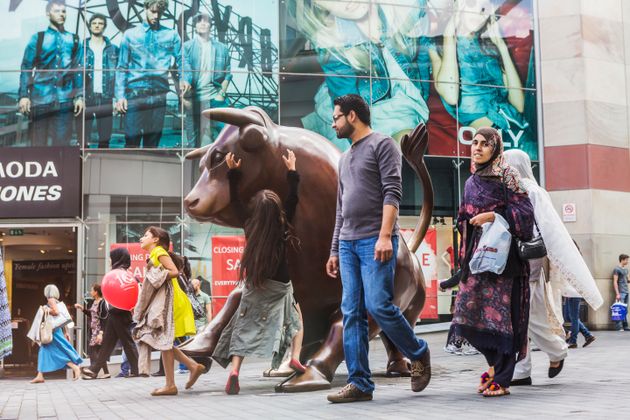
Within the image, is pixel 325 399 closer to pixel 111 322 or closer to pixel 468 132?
pixel 111 322

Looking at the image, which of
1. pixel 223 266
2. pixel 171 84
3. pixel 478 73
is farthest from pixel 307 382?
pixel 478 73

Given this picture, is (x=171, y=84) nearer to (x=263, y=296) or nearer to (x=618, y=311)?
(x=618, y=311)

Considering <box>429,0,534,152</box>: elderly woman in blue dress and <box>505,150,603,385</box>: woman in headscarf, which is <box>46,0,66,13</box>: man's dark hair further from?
<box>505,150,603,385</box>: woman in headscarf

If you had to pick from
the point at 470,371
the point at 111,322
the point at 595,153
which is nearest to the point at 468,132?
the point at 595,153

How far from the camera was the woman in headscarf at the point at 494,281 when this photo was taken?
20.0ft

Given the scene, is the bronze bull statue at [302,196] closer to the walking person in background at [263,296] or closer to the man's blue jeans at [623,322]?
the walking person in background at [263,296]

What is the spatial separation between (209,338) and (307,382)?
4.12 feet

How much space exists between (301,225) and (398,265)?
0.85 meters

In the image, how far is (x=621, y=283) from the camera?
767 inches

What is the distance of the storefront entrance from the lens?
61.5 ft

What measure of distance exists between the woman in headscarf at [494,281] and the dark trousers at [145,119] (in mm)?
13012

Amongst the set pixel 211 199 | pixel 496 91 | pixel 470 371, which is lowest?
pixel 470 371

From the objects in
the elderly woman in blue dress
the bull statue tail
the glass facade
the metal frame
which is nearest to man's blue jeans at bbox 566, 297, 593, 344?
the bull statue tail

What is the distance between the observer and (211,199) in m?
7.73
